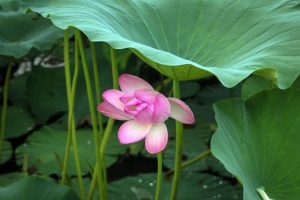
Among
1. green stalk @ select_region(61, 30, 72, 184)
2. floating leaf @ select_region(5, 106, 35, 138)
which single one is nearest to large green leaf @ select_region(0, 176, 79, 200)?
green stalk @ select_region(61, 30, 72, 184)

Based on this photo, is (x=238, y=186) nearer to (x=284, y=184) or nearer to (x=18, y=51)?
(x=284, y=184)

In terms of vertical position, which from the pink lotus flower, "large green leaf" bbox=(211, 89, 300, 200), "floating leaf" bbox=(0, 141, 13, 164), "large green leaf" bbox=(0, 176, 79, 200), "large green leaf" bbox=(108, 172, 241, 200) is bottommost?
"large green leaf" bbox=(108, 172, 241, 200)

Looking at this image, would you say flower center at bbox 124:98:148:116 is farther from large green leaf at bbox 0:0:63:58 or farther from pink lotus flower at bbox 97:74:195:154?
large green leaf at bbox 0:0:63:58

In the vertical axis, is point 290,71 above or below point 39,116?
above

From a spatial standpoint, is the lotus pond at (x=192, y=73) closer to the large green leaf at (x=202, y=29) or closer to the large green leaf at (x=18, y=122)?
the large green leaf at (x=202, y=29)

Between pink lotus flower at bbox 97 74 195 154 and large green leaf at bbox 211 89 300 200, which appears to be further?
large green leaf at bbox 211 89 300 200

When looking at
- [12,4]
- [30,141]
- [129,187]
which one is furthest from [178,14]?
[30,141]
